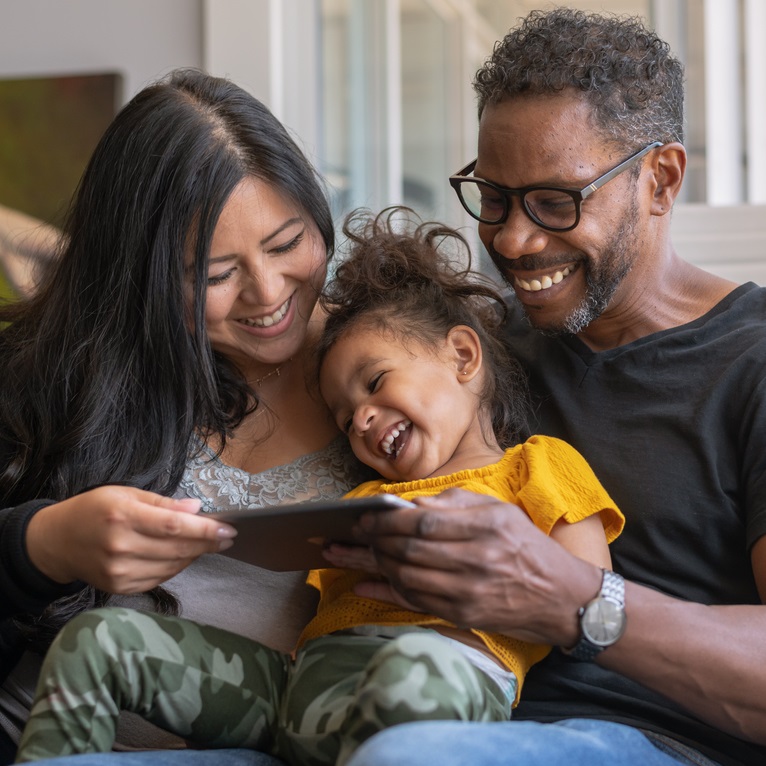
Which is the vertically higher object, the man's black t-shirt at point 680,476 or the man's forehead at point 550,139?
the man's forehead at point 550,139

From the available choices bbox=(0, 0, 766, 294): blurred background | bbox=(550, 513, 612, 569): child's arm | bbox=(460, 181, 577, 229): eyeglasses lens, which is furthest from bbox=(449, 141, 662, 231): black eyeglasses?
bbox=(0, 0, 766, 294): blurred background

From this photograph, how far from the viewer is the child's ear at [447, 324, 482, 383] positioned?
174 centimetres

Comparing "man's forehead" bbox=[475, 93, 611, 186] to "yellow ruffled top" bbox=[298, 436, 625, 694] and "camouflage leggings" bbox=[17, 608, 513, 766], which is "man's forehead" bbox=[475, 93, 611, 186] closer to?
"yellow ruffled top" bbox=[298, 436, 625, 694]

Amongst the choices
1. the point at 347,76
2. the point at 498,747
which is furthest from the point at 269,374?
the point at 347,76

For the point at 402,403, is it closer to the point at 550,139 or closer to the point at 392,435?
the point at 392,435

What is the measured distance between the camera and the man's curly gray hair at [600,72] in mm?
1660

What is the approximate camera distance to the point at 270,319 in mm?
1788

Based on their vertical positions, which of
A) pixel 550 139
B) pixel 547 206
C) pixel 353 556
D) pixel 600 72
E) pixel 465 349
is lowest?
pixel 353 556

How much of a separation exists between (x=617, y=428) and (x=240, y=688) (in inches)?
27.8

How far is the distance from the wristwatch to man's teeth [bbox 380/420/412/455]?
450mm

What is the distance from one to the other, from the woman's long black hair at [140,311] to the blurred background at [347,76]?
4.17 ft

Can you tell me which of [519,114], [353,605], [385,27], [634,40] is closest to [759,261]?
[634,40]

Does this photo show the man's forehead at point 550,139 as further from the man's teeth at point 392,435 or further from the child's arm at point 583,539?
the child's arm at point 583,539

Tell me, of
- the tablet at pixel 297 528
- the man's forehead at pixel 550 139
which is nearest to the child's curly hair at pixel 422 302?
the man's forehead at pixel 550 139
